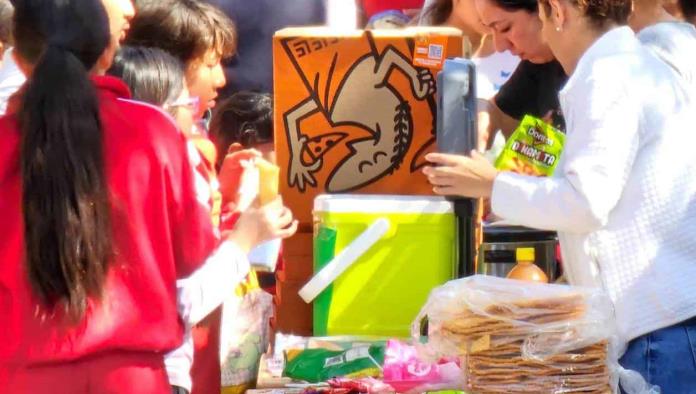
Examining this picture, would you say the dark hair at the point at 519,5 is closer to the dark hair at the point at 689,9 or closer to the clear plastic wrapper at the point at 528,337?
the dark hair at the point at 689,9

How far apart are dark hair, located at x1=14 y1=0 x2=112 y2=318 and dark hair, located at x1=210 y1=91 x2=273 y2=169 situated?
7.29 ft

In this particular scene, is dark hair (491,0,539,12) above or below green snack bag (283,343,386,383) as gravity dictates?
above

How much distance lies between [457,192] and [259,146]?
1.93 metres

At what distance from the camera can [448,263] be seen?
288 centimetres

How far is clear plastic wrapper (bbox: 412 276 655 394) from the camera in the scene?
243 cm

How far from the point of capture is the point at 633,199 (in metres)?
2.53

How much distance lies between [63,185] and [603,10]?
1212 mm

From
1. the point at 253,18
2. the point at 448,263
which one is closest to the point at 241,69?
the point at 253,18

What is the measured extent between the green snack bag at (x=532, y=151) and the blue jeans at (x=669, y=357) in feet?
2.23

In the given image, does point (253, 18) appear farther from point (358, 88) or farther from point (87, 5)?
point (87, 5)

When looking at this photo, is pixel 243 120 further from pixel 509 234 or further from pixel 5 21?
pixel 509 234

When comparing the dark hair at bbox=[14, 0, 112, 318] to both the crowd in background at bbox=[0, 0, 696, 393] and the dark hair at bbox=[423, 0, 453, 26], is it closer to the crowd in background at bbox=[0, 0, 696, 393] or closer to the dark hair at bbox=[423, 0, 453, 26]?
the crowd in background at bbox=[0, 0, 696, 393]

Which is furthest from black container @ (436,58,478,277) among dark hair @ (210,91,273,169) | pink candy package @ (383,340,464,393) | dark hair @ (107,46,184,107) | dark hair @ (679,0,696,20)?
dark hair @ (210,91,273,169)

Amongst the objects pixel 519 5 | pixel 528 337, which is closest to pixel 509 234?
pixel 519 5
